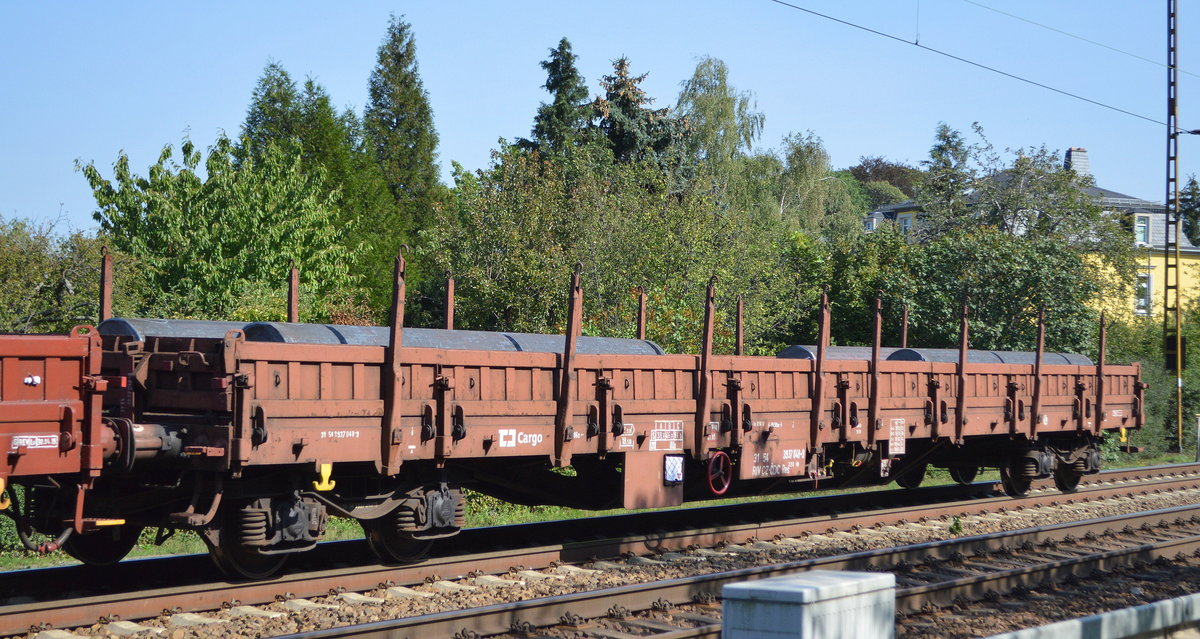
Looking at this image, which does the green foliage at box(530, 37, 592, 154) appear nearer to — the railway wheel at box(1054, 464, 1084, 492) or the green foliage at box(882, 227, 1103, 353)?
the green foliage at box(882, 227, 1103, 353)

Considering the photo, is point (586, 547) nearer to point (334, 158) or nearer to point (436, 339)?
point (436, 339)

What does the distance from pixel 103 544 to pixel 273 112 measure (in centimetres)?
4749

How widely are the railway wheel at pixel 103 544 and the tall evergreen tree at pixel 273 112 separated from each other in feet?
145

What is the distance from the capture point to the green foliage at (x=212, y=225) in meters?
31.0

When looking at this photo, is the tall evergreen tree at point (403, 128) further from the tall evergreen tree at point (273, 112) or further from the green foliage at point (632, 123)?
the green foliage at point (632, 123)

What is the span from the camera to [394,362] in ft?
31.5

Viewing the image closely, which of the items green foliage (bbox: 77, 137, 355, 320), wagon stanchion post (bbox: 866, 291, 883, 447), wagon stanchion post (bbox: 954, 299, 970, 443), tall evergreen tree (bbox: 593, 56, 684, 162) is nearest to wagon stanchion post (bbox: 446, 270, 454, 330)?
wagon stanchion post (bbox: 866, 291, 883, 447)

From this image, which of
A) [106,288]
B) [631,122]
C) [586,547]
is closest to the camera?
[106,288]

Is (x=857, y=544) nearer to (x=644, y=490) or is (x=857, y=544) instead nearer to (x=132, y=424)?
(x=644, y=490)

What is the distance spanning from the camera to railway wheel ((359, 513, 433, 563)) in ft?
34.7

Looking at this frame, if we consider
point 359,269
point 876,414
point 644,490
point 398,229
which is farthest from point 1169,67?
point 398,229

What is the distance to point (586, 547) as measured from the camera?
11445 millimetres

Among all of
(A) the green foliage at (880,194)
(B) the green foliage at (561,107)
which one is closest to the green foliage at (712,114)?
(B) the green foliage at (561,107)

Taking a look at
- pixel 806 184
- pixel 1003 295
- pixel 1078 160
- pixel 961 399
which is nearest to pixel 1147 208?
pixel 1078 160
